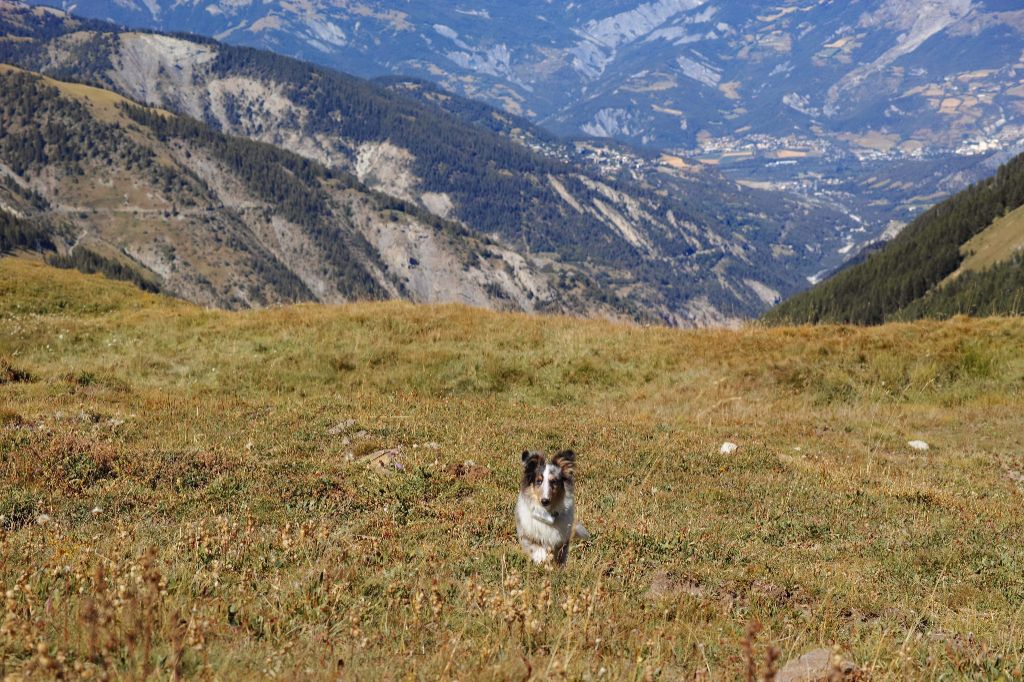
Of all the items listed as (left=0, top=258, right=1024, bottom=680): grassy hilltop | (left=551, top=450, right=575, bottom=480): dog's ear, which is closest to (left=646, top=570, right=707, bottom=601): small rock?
(left=0, top=258, right=1024, bottom=680): grassy hilltop

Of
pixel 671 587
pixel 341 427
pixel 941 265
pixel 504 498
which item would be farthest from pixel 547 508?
pixel 941 265

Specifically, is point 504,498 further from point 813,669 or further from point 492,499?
point 813,669

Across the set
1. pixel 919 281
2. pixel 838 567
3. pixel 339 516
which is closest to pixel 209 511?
pixel 339 516

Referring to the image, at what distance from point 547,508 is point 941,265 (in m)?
148

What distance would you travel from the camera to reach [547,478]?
7156 mm

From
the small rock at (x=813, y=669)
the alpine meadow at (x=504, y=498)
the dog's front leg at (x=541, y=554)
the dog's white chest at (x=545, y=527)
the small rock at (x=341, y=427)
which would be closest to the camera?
the small rock at (x=813, y=669)

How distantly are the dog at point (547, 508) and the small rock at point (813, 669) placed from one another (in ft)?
8.28

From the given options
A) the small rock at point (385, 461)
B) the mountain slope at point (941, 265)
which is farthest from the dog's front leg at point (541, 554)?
the mountain slope at point (941, 265)

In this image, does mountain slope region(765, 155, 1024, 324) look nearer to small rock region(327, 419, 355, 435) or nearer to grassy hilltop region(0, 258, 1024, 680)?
grassy hilltop region(0, 258, 1024, 680)

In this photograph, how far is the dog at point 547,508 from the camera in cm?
723

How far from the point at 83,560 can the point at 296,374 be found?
15.6 metres

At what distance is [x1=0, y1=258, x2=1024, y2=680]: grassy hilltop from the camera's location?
5.24 meters

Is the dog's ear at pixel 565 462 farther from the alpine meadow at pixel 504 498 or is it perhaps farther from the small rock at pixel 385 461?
the small rock at pixel 385 461

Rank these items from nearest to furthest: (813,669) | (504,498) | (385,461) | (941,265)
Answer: (813,669) < (504,498) < (385,461) < (941,265)
